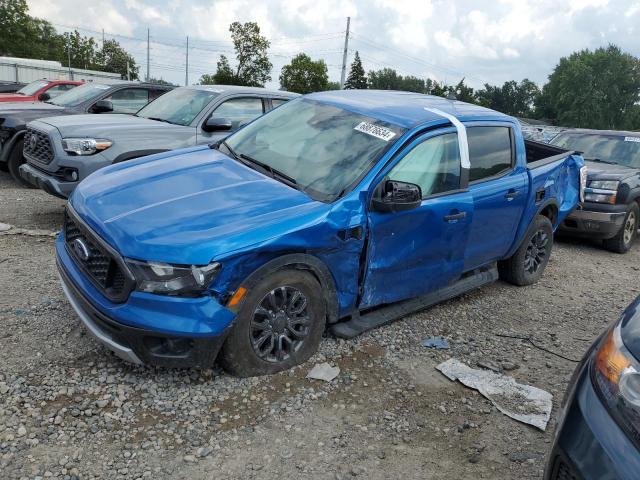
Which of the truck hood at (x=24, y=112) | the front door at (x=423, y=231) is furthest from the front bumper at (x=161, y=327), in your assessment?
the truck hood at (x=24, y=112)

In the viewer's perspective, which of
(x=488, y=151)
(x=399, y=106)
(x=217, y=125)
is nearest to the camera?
(x=399, y=106)

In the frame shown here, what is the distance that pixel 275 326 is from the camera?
3.32m

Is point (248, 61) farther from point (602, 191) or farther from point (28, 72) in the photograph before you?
point (602, 191)

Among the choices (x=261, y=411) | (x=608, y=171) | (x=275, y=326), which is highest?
(x=608, y=171)

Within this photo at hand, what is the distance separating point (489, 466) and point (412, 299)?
5.41ft

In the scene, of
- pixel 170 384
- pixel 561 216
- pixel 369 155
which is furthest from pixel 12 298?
pixel 561 216

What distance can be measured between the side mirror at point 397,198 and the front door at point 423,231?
0.06 meters

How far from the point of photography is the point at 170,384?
10.7ft

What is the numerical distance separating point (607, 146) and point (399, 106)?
5.77m

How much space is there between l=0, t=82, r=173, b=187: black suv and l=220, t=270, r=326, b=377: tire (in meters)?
5.82

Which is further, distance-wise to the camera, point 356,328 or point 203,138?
point 203,138

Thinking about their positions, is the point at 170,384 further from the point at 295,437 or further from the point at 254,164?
the point at 254,164

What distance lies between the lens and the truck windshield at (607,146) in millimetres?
8320

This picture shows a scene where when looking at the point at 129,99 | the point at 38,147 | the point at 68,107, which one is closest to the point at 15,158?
the point at 68,107
